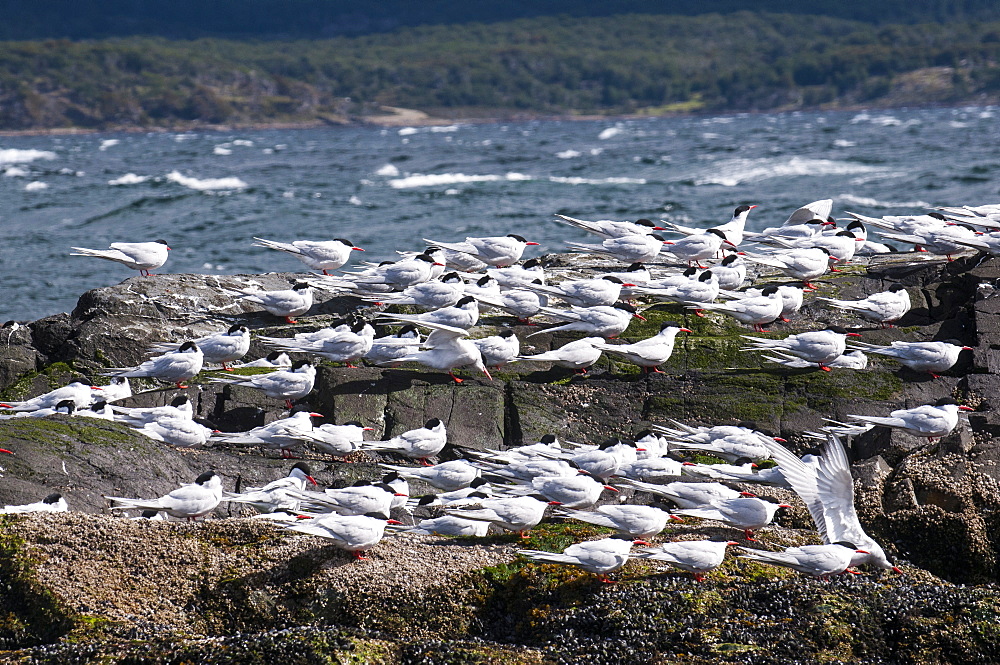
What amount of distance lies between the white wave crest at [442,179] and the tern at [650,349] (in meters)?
38.8

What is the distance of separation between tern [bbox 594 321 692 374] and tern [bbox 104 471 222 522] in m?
4.53

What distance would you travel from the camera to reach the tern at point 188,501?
8133 millimetres

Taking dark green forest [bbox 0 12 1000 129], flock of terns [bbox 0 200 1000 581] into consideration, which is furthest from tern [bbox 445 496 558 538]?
dark green forest [bbox 0 12 1000 129]

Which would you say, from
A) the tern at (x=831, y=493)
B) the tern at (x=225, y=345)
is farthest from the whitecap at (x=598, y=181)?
the tern at (x=831, y=493)

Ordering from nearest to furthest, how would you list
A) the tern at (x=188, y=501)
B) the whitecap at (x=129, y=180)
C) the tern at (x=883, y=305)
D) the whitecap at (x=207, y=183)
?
1. the tern at (x=188, y=501)
2. the tern at (x=883, y=305)
3. the whitecap at (x=207, y=183)
4. the whitecap at (x=129, y=180)

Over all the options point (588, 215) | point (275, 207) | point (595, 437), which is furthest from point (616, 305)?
point (275, 207)

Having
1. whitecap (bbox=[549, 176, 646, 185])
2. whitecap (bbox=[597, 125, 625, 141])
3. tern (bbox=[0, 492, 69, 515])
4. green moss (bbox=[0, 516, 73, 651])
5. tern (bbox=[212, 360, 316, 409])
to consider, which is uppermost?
green moss (bbox=[0, 516, 73, 651])

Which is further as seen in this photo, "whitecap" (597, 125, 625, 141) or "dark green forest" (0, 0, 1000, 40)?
"dark green forest" (0, 0, 1000, 40)

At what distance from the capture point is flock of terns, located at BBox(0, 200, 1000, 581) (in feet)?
25.2

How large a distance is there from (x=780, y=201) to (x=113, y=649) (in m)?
36.8

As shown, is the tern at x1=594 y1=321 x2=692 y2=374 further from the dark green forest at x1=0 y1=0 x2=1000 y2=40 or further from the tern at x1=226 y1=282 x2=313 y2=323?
the dark green forest at x1=0 y1=0 x2=1000 y2=40

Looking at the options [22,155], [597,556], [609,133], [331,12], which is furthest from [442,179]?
[331,12]

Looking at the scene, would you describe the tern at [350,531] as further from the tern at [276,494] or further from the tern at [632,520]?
the tern at [632,520]

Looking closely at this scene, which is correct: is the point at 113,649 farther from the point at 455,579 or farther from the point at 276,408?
the point at 276,408
